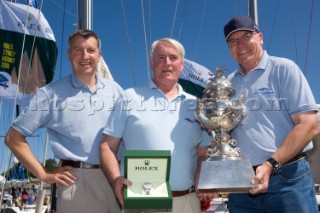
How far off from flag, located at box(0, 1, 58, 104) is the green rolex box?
21.8 ft

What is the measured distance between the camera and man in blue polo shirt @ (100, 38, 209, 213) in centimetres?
280

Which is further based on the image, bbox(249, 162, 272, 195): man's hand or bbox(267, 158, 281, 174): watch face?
bbox(267, 158, 281, 174): watch face

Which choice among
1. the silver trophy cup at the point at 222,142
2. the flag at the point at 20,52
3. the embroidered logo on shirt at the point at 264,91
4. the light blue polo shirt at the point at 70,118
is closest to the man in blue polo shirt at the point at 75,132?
the light blue polo shirt at the point at 70,118

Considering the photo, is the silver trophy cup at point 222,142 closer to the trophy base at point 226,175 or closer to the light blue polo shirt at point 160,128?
the trophy base at point 226,175

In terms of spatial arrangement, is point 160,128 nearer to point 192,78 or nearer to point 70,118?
Result: point 70,118

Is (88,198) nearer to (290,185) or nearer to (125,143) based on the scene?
(125,143)

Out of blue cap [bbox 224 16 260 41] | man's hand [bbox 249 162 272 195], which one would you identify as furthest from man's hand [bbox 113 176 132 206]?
blue cap [bbox 224 16 260 41]

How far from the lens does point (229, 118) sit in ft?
9.04

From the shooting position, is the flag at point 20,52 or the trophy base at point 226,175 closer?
the trophy base at point 226,175

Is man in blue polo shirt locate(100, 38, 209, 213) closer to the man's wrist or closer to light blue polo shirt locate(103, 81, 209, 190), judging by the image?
light blue polo shirt locate(103, 81, 209, 190)

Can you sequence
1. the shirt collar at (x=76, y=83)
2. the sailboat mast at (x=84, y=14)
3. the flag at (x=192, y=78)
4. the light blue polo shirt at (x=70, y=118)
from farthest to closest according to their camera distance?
the flag at (x=192, y=78) → the sailboat mast at (x=84, y=14) → the shirt collar at (x=76, y=83) → the light blue polo shirt at (x=70, y=118)

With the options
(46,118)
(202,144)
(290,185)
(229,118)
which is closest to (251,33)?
(229,118)

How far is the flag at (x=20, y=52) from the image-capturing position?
8812 millimetres

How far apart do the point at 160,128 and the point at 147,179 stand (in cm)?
43
